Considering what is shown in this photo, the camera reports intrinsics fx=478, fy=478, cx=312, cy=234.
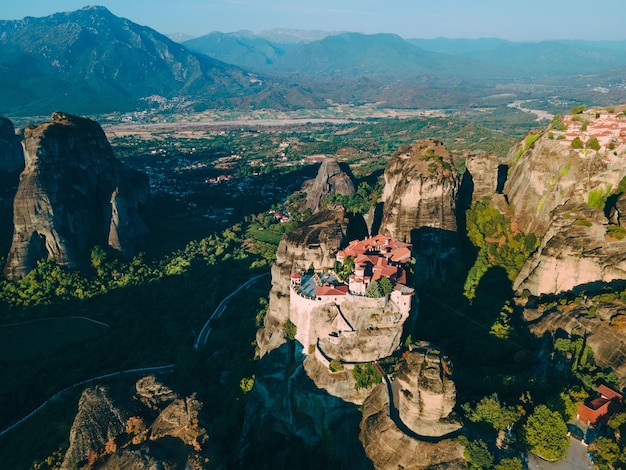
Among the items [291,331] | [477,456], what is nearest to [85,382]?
[291,331]

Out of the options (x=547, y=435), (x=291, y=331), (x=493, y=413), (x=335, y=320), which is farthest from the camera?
(x=291, y=331)

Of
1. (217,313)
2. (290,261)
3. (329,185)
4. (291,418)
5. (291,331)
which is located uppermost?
(290,261)

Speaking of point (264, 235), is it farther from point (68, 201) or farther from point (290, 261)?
point (290, 261)

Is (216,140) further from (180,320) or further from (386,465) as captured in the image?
(386,465)

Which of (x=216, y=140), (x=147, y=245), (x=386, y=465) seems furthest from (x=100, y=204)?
(x=216, y=140)

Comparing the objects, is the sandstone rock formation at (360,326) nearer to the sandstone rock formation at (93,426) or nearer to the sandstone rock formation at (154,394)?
the sandstone rock formation at (154,394)

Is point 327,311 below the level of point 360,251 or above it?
below
